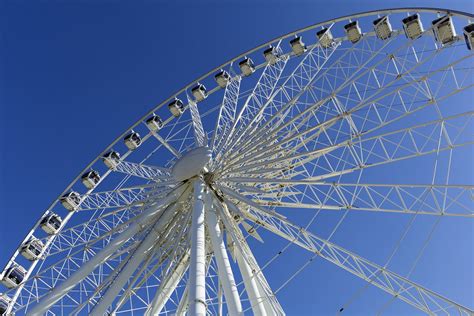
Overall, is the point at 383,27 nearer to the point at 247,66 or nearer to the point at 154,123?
the point at 247,66

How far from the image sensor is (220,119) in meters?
18.5

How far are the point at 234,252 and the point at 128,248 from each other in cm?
349

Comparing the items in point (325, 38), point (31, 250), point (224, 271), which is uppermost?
point (325, 38)

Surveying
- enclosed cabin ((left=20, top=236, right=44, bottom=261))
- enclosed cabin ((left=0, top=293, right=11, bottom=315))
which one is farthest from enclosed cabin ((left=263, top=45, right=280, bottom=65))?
enclosed cabin ((left=0, top=293, right=11, bottom=315))

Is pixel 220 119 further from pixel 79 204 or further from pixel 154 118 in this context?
pixel 79 204

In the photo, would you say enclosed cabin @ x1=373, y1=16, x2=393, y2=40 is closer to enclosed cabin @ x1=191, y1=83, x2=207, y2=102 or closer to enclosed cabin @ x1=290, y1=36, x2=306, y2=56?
enclosed cabin @ x1=290, y1=36, x2=306, y2=56

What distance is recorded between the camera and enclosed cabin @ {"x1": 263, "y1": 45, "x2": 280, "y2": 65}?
71.2 feet

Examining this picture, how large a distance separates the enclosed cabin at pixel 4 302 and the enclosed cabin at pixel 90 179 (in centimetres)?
547

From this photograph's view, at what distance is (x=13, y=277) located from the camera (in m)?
20.1

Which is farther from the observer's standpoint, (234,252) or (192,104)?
Result: (192,104)

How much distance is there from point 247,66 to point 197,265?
12.1 meters

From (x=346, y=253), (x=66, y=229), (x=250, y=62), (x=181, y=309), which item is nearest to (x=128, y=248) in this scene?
(x=181, y=309)

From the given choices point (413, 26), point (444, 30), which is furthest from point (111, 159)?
point (444, 30)

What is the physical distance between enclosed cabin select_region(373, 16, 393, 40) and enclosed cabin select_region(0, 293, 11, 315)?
16.8 m
